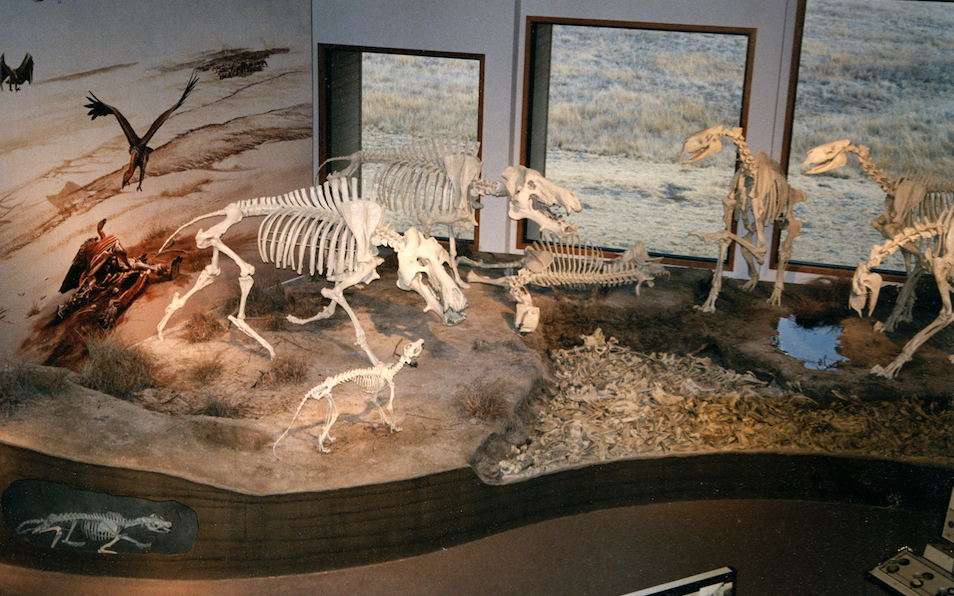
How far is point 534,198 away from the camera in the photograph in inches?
235

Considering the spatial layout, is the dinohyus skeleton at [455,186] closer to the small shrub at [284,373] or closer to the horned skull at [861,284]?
the small shrub at [284,373]

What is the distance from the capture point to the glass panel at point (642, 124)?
5.79m

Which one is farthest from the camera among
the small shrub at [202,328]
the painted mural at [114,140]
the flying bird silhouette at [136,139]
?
the small shrub at [202,328]

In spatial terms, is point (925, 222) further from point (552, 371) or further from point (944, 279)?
point (552, 371)

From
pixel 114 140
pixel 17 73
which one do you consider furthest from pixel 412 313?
pixel 17 73

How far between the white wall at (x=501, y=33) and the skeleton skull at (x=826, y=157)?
41cm

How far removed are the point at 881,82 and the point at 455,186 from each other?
10.1 feet

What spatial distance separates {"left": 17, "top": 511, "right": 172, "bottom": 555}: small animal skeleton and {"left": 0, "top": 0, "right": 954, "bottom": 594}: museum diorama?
0.05 ft

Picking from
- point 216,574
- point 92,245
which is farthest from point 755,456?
point 92,245

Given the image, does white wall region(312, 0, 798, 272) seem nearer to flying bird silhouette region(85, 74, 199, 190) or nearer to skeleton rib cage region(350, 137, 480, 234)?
skeleton rib cage region(350, 137, 480, 234)

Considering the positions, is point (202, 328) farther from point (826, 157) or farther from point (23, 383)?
point (826, 157)

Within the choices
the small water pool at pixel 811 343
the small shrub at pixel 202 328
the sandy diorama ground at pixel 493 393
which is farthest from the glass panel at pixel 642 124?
the small shrub at pixel 202 328

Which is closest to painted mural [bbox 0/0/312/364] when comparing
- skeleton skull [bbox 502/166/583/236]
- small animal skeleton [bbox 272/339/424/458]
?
small animal skeleton [bbox 272/339/424/458]

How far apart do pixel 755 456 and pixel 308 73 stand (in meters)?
4.69
